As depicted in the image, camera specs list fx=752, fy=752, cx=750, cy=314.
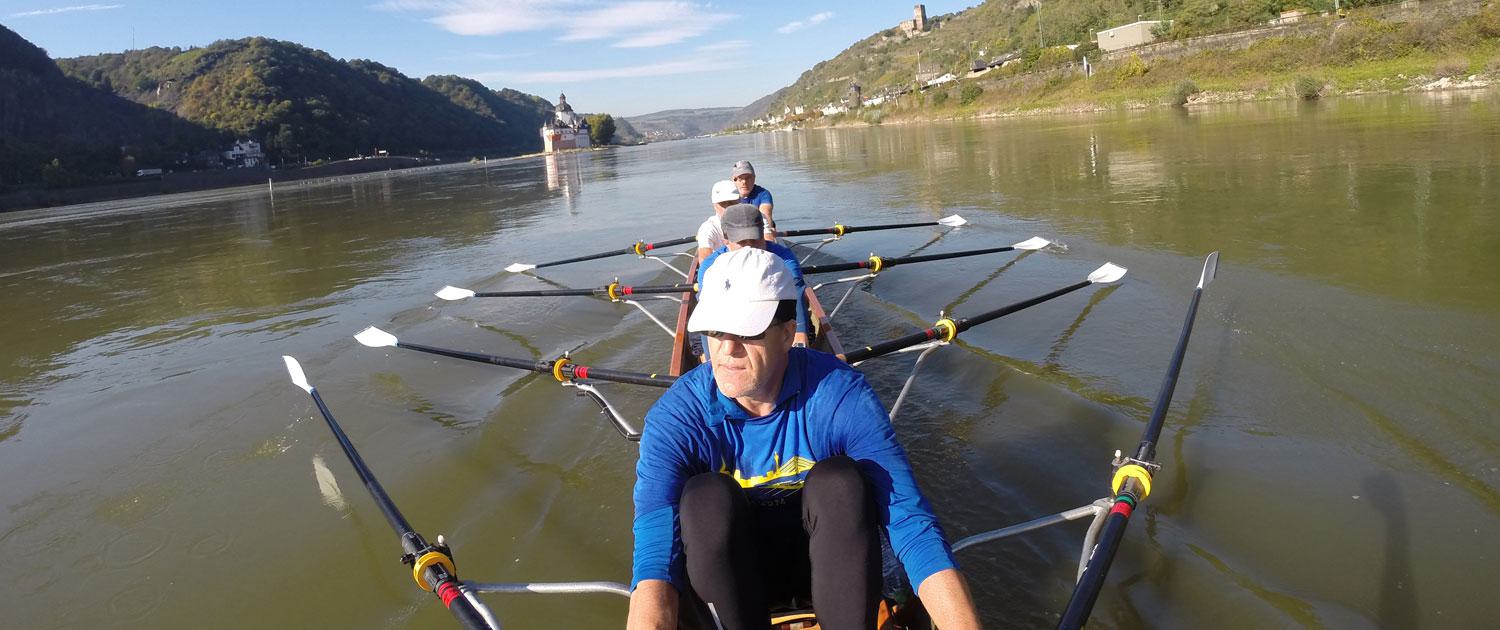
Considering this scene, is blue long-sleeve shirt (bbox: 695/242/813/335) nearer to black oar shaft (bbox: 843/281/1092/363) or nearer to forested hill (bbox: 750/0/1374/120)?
black oar shaft (bbox: 843/281/1092/363)

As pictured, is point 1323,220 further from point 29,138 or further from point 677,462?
point 29,138

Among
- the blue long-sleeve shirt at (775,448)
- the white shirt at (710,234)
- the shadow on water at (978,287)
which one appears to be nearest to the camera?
the blue long-sleeve shirt at (775,448)

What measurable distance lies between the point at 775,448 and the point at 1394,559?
2734 millimetres

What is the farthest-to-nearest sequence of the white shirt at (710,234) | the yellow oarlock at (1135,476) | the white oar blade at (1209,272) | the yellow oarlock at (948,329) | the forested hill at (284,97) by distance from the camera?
the forested hill at (284,97) → the white shirt at (710,234) → the white oar blade at (1209,272) → the yellow oarlock at (948,329) → the yellow oarlock at (1135,476)

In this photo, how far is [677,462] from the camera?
2371mm

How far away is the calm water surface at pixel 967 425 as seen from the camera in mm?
3365

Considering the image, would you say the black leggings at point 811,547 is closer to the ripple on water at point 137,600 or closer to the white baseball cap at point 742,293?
the white baseball cap at point 742,293

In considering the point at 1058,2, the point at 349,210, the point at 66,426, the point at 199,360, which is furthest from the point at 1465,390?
the point at 1058,2

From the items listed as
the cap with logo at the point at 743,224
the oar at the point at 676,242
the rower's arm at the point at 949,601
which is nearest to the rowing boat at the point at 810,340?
the cap with logo at the point at 743,224

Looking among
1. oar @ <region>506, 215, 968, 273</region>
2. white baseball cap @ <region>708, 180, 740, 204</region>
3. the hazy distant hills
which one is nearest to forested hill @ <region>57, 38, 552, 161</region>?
the hazy distant hills

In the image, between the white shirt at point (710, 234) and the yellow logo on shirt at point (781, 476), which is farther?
the white shirt at point (710, 234)

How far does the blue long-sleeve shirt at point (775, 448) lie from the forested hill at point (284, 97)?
104 meters

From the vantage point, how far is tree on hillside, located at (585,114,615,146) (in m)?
159

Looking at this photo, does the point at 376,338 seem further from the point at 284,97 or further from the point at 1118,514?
the point at 284,97
